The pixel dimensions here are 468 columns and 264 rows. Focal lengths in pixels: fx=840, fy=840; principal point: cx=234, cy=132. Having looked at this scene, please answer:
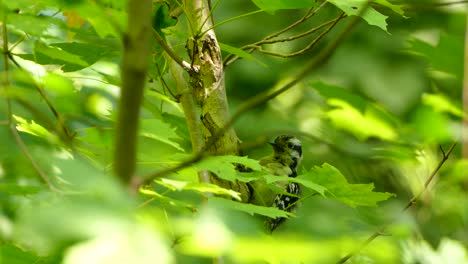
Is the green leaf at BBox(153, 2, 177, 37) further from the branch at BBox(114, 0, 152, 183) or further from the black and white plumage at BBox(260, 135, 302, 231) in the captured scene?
the branch at BBox(114, 0, 152, 183)

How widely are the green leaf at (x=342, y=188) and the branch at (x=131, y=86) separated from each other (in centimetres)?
106

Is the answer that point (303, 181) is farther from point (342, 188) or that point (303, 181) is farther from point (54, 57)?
→ point (54, 57)

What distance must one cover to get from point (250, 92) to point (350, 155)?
3.66m

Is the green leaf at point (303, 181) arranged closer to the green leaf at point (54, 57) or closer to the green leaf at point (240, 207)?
the green leaf at point (240, 207)

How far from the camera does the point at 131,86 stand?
0.79 metres

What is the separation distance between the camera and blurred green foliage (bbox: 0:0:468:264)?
690 mm

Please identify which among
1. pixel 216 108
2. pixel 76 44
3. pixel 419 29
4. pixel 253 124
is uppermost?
pixel 76 44

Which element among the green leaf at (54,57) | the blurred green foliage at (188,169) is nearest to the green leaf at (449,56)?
the blurred green foliage at (188,169)

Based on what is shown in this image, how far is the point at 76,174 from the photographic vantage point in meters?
0.73

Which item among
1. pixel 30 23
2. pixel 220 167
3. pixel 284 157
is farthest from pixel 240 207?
pixel 284 157

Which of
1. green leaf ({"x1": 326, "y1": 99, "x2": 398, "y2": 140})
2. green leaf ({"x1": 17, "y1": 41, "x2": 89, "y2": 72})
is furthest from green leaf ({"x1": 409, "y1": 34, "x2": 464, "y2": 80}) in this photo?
green leaf ({"x1": 17, "y1": 41, "x2": 89, "y2": 72})

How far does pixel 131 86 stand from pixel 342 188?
1.12 metres

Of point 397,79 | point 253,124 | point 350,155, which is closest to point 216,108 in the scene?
point 253,124

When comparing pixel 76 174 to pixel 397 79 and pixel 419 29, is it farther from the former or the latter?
pixel 397 79
